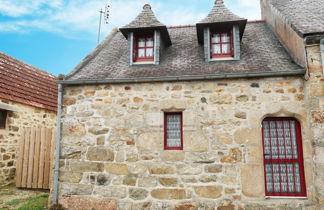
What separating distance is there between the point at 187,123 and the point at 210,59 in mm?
2063

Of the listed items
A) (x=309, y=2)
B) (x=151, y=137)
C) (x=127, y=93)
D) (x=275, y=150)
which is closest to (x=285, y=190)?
(x=275, y=150)

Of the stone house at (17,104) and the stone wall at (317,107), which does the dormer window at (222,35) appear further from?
the stone house at (17,104)

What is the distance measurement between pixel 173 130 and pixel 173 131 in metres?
0.02

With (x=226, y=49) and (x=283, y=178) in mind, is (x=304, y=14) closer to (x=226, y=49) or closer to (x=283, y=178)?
(x=226, y=49)

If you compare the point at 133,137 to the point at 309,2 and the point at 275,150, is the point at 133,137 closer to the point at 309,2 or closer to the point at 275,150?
the point at 275,150

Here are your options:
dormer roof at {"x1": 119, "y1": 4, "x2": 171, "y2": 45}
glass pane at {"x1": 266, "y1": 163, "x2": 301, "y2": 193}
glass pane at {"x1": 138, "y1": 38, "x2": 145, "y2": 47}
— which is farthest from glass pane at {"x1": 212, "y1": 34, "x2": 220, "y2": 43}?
glass pane at {"x1": 266, "y1": 163, "x2": 301, "y2": 193}

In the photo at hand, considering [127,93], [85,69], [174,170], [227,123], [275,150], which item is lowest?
[174,170]

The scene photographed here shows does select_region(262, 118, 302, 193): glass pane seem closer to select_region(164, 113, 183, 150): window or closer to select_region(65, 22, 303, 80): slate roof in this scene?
select_region(65, 22, 303, 80): slate roof

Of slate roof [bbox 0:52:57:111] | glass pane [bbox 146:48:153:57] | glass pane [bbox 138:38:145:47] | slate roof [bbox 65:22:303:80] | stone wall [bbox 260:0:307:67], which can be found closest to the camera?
stone wall [bbox 260:0:307:67]

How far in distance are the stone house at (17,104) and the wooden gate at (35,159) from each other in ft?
2.96

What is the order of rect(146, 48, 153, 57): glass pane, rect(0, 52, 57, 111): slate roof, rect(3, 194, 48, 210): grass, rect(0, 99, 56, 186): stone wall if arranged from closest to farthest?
1. rect(3, 194, 48, 210): grass
2. rect(146, 48, 153, 57): glass pane
3. rect(0, 99, 56, 186): stone wall
4. rect(0, 52, 57, 111): slate roof

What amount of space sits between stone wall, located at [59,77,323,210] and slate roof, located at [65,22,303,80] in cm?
35

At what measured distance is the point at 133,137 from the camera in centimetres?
562

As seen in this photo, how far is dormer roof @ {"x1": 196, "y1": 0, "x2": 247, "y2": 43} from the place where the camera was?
6.30 m
